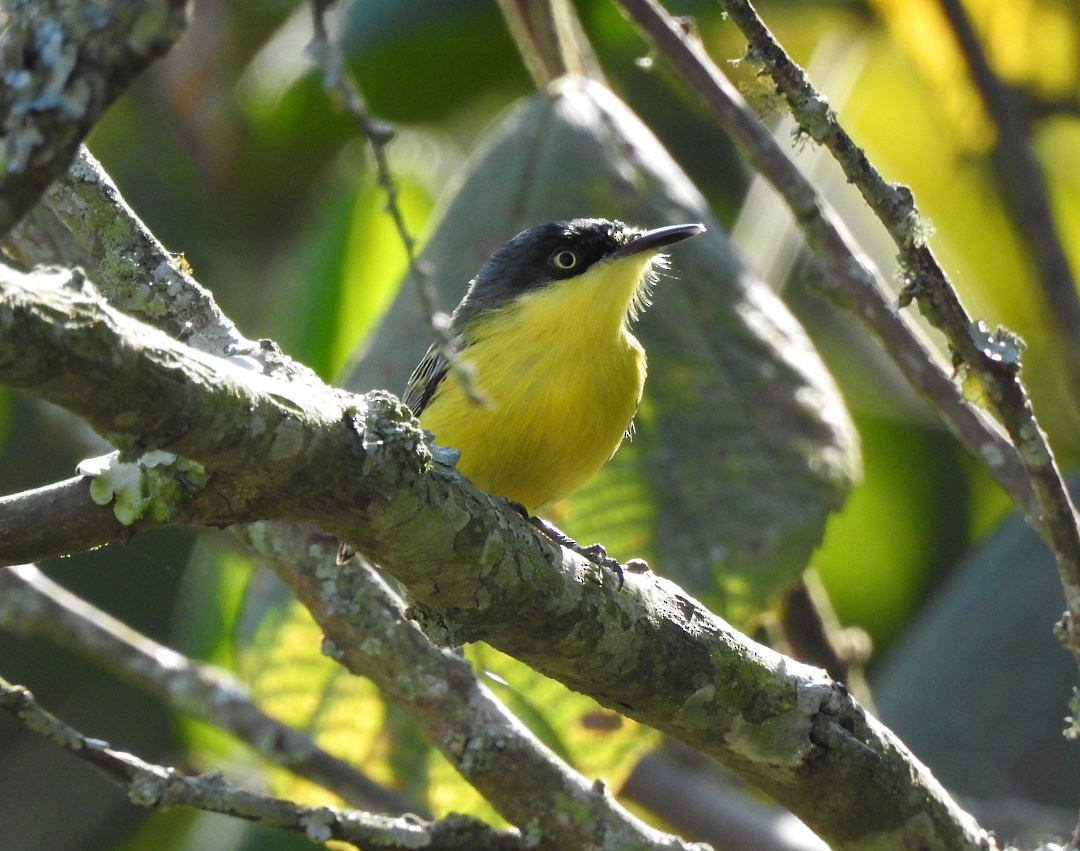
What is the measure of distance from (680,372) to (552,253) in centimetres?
62

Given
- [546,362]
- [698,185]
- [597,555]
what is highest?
[698,185]

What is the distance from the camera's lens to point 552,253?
511 centimetres

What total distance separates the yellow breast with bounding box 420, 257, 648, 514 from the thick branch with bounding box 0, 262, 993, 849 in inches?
27.0

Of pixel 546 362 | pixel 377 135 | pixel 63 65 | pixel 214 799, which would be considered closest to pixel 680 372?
pixel 546 362

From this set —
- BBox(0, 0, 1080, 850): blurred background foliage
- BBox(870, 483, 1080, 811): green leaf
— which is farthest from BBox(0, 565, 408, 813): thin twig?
BBox(870, 483, 1080, 811): green leaf

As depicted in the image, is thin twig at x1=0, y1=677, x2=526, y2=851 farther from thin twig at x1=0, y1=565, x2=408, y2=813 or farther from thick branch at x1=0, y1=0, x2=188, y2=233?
thick branch at x1=0, y1=0, x2=188, y2=233

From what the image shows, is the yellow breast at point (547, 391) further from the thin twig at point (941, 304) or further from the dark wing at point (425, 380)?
the thin twig at point (941, 304)

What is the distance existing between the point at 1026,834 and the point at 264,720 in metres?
2.72

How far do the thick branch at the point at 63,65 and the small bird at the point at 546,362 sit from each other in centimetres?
230

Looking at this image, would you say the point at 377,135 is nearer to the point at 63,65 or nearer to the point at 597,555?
the point at 63,65

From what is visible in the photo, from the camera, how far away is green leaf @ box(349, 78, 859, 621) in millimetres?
4902

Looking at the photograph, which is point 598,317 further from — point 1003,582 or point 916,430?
point 916,430

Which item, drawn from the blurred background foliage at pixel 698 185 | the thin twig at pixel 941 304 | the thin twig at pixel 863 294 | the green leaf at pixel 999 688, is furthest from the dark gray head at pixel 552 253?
the green leaf at pixel 999 688

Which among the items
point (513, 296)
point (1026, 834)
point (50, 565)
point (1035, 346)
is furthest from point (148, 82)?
point (1026, 834)
